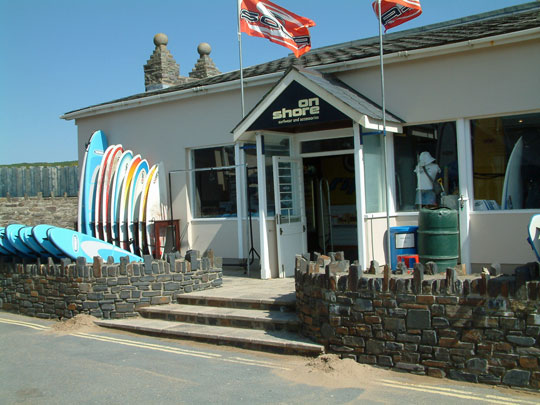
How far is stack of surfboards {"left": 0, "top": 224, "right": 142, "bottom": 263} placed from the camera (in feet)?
33.2

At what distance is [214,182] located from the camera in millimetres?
13352

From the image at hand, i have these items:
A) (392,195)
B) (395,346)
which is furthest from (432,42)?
(395,346)

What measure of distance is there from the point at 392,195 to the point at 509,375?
17.2ft

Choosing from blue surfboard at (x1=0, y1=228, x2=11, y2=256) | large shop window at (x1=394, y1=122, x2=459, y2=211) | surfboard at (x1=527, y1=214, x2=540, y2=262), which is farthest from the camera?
blue surfboard at (x1=0, y1=228, x2=11, y2=256)

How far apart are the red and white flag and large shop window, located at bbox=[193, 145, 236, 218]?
185 inches

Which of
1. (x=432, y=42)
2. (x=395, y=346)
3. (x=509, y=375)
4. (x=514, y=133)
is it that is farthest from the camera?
(x=432, y=42)

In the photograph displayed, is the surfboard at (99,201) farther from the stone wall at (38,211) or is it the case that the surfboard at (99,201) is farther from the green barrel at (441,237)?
the green barrel at (441,237)

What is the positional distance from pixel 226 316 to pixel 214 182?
215 inches

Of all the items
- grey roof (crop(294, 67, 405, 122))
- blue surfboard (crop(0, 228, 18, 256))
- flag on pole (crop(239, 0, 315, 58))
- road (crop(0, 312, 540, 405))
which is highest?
flag on pole (crop(239, 0, 315, 58))

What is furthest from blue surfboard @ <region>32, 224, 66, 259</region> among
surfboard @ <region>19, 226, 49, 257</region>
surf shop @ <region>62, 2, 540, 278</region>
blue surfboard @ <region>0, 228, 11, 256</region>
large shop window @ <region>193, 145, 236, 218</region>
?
large shop window @ <region>193, 145, 236, 218</region>

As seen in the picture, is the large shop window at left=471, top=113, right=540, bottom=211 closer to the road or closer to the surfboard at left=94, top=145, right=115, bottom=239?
the road

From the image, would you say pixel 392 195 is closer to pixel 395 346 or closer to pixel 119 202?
pixel 395 346

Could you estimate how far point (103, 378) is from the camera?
6504mm

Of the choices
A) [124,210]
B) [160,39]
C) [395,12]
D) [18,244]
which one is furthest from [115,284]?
[160,39]
